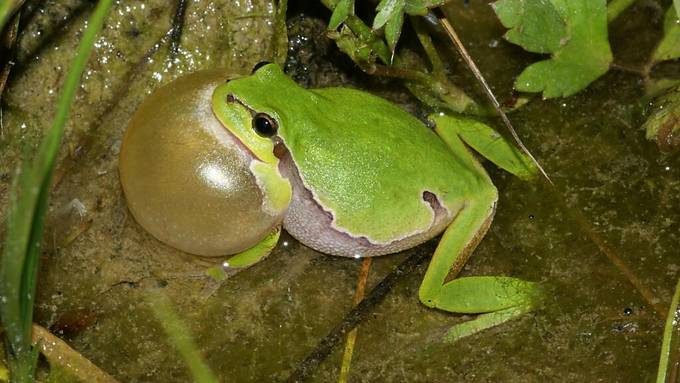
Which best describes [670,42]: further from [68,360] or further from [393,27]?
[68,360]

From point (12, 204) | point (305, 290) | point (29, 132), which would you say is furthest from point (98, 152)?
point (12, 204)

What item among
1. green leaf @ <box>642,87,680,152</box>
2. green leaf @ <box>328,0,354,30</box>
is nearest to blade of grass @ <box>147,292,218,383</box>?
green leaf @ <box>328,0,354,30</box>

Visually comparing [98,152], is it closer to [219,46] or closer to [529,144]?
[219,46]

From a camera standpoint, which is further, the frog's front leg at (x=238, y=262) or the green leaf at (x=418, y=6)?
the frog's front leg at (x=238, y=262)

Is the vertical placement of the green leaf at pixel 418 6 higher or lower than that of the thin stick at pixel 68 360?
higher

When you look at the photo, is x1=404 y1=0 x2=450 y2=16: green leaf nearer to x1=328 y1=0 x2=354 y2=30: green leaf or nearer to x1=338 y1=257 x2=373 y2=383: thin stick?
x1=328 y1=0 x2=354 y2=30: green leaf

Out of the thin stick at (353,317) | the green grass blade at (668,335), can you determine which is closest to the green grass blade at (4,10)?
the thin stick at (353,317)

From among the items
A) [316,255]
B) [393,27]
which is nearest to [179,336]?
[316,255]

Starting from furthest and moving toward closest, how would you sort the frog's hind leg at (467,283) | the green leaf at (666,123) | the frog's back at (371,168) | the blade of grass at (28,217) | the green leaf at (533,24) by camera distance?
the green leaf at (666,123) < the green leaf at (533,24) < the frog's hind leg at (467,283) < the frog's back at (371,168) < the blade of grass at (28,217)

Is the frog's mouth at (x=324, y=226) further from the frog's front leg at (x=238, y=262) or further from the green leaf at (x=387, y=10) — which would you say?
the green leaf at (x=387, y=10)
